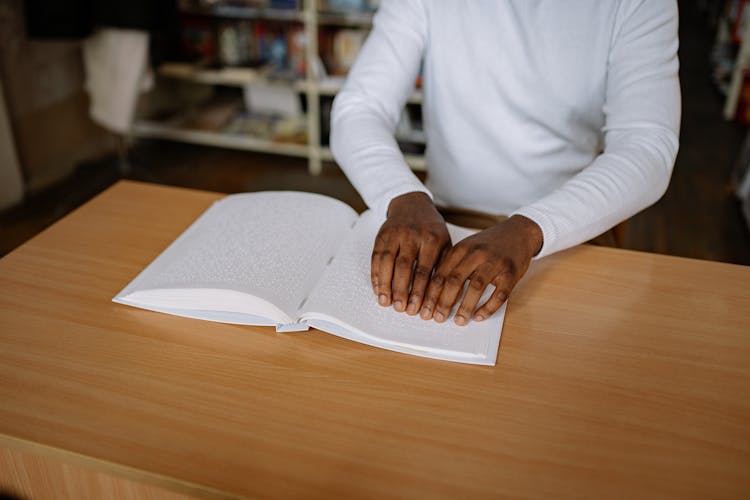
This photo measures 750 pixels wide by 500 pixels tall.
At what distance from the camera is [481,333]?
2.47 ft

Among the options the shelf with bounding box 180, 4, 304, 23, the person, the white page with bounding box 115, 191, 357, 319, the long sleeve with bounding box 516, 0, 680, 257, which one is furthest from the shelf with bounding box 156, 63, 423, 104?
the white page with bounding box 115, 191, 357, 319

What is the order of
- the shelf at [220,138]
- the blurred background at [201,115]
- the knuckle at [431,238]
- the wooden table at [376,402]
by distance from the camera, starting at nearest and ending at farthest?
the wooden table at [376,402] → the knuckle at [431,238] → the blurred background at [201,115] → the shelf at [220,138]

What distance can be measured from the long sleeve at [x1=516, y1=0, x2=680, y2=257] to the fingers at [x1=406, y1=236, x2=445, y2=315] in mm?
150

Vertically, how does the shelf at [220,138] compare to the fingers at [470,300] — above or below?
below

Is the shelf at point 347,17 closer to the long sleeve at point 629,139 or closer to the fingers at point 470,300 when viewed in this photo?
the long sleeve at point 629,139

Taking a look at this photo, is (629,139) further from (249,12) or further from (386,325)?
(249,12)

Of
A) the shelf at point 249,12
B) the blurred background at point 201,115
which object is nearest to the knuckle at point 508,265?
the blurred background at point 201,115

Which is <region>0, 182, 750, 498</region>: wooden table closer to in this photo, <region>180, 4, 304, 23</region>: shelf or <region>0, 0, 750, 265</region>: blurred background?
<region>0, 0, 750, 265</region>: blurred background

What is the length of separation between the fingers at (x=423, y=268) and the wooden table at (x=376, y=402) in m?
0.08

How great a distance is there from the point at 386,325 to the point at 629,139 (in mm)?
551

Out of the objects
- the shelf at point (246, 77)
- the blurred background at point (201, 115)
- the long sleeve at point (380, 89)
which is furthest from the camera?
the shelf at point (246, 77)

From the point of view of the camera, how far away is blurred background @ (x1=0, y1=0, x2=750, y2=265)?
250 centimetres

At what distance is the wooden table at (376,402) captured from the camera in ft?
1.89

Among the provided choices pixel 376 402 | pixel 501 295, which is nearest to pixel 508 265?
pixel 501 295
